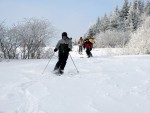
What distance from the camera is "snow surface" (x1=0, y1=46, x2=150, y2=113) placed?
6.69m

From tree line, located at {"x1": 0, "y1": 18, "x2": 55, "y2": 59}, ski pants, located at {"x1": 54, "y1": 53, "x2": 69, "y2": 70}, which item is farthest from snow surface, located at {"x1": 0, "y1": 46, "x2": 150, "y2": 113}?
tree line, located at {"x1": 0, "y1": 18, "x2": 55, "y2": 59}

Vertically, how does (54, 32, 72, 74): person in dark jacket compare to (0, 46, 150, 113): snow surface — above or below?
above

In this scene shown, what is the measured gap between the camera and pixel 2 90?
7.99 metres

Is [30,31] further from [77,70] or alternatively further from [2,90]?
[2,90]

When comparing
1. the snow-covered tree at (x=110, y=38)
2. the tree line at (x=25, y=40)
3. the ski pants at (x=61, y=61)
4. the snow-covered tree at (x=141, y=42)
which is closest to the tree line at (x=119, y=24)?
the snow-covered tree at (x=110, y=38)

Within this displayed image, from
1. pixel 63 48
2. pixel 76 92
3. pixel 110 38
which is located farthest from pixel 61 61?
pixel 110 38

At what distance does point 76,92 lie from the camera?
7.98m

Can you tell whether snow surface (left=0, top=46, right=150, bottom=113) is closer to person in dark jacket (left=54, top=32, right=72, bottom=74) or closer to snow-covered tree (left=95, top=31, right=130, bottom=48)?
person in dark jacket (left=54, top=32, right=72, bottom=74)

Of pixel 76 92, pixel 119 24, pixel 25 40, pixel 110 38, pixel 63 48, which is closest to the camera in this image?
pixel 76 92

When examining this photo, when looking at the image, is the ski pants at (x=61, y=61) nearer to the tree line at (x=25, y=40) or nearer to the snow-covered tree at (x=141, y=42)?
the tree line at (x=25, y=40)

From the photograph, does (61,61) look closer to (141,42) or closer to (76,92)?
(76,92)

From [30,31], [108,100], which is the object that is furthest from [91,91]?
[30,31]

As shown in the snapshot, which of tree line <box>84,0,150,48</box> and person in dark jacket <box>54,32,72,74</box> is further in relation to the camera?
tree line <box>84,0,150,48</box>

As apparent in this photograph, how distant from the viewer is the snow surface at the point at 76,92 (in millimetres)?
6689
